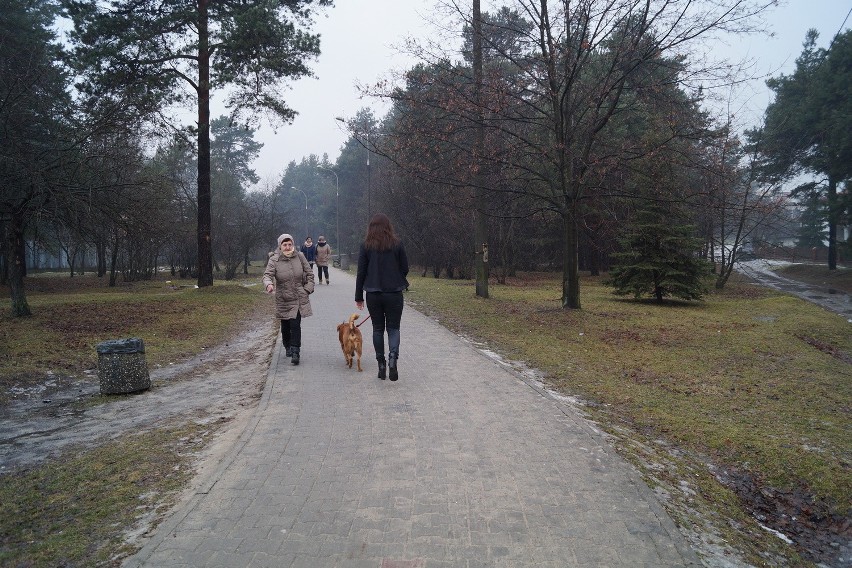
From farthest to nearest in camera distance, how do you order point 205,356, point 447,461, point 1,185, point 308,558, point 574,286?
point 574,286 < point 1,185 < point 205,356 < point 447,461 < point 308,558

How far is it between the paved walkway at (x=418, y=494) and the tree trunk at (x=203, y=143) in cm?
1532

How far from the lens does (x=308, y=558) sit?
333 centimetres

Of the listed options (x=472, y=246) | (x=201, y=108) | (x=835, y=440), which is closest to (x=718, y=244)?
(x=472, y=246)

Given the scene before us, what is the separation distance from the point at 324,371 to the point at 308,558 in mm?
4902

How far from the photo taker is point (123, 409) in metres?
7.34

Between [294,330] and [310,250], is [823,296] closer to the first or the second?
[310,250]

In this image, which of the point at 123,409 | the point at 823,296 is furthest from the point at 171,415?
the point at 823,296

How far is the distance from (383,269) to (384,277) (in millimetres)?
96

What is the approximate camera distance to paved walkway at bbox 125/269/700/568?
3.42m

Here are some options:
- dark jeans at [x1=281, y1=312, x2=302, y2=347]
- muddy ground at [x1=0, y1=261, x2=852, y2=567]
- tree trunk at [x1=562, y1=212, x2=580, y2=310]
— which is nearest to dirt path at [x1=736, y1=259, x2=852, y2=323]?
tree trunk at [x1=562, y1=212, x2=580, y2=310]

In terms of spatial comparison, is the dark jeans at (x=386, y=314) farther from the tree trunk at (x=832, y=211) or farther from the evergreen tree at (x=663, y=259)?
the tree trunk at (x=832, y=211)

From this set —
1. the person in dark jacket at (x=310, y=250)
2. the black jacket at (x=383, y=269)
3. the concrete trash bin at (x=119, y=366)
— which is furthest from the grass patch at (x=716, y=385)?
the person in dark jacket at (x=310, y=250)

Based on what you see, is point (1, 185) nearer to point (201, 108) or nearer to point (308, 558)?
point (201, 108)

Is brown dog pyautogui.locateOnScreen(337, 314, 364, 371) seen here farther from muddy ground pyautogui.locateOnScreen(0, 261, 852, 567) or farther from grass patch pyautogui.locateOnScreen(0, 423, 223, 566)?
grass patch pyautogui.locateOnScreen(0, 423, 223, 566)
